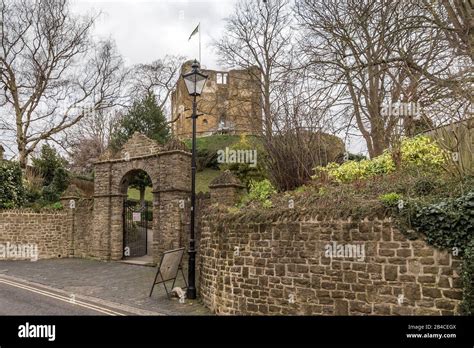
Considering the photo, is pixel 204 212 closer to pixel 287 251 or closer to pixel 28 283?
pixel 287 251

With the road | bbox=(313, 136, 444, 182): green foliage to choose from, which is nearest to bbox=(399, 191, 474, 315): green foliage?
bbox=(313, 136, 444, 182): green foliage

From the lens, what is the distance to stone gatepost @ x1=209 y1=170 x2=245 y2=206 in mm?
13875

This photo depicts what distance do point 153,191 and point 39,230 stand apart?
7.08 metres

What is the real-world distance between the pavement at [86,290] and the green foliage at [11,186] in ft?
14.8

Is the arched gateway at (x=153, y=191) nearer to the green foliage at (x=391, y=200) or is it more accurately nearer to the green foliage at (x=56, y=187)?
the green foliage at (x=56, y=187)

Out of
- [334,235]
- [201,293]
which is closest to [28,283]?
[201,293]

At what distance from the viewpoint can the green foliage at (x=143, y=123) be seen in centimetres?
2858

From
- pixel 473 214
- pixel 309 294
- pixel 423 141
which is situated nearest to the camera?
pixel 473 214

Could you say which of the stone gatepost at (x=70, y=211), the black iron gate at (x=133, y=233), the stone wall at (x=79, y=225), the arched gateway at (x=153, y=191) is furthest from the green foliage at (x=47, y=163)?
the arched gateway at (x=153, y=191)

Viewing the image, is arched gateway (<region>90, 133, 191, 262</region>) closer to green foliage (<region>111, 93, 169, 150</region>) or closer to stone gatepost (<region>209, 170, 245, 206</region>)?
stone gatepost (<region>209, 170, 245, 206</region>)

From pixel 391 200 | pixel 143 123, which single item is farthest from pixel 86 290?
pixel 143 123

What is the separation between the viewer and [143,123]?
28.7 meters
